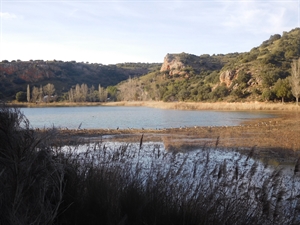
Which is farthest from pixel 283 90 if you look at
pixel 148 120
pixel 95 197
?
pixel 95 197

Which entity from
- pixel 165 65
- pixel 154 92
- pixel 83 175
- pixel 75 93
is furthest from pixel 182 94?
pixel 83 175

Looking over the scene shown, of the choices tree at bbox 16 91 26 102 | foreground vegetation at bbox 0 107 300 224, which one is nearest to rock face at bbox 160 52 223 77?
tree at bbox 16 91 26 102

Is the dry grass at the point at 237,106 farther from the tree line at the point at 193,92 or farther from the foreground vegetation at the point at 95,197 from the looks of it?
the foreground vegetation at the point at 95,197

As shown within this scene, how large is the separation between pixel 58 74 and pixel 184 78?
177ft

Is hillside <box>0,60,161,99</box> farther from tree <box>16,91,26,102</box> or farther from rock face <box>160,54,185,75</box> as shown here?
rock face <box>160,54,185,75</box>

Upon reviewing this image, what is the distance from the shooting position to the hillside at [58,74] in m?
115

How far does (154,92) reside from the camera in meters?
98.4

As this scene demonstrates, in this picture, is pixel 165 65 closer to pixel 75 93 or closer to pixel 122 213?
pixel 75 93

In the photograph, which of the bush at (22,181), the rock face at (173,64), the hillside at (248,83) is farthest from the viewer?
the rock face at (173,64)

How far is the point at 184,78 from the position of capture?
110312mm

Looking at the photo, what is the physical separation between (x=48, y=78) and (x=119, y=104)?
4712 centimetres

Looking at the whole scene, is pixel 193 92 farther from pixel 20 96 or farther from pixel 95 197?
pixel 95 197

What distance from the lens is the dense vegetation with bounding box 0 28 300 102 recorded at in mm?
64438

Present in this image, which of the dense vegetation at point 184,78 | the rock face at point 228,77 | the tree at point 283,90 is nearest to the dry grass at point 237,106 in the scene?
the tree at point 283,90
